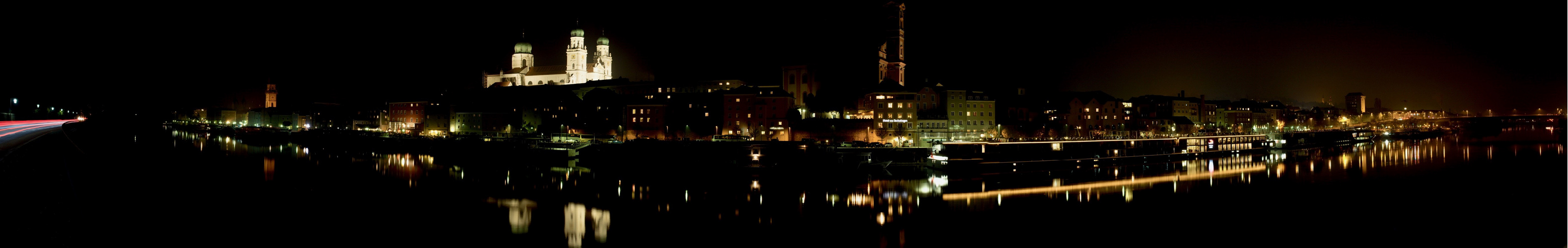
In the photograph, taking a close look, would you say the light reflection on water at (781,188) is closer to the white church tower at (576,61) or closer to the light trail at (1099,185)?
the light trail at (1099,185)

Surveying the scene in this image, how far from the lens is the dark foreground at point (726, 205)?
1114cm

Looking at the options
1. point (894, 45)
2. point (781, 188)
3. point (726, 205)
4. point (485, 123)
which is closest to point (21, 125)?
point (726, 205)

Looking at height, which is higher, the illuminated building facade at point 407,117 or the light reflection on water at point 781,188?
the illuminated building facade at point 407,117

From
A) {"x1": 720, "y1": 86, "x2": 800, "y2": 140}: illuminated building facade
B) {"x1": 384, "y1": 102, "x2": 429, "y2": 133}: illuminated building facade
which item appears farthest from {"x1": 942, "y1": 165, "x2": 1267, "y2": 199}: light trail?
{"x1": 384, "y1": 102, "x2": 429, "y2": 133}: illuminated building facade

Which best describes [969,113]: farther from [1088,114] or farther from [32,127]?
[32,127]

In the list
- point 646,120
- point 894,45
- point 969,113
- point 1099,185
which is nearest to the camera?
point 1099,185

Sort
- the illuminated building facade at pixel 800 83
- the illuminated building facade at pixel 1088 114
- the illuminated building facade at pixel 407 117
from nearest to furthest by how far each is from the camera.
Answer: the illuminated building facade at pixel 1088 114 → the illuminated building facade at pixel 800 83 → the illuminated building facade at pixel 407 117

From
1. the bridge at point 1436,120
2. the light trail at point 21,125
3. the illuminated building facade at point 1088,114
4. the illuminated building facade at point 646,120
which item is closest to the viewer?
the light trail at point 21,125

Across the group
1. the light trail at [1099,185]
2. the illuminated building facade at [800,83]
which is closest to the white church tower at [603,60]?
the illuminated building facade at [800,83]

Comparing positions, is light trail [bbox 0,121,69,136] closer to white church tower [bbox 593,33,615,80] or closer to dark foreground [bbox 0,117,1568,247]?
dark foreground [bbox 0,117,1568,247]

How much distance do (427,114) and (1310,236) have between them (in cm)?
3879

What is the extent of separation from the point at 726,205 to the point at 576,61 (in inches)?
1212

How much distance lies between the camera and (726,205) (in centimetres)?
1454

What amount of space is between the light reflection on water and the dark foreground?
0.09m
